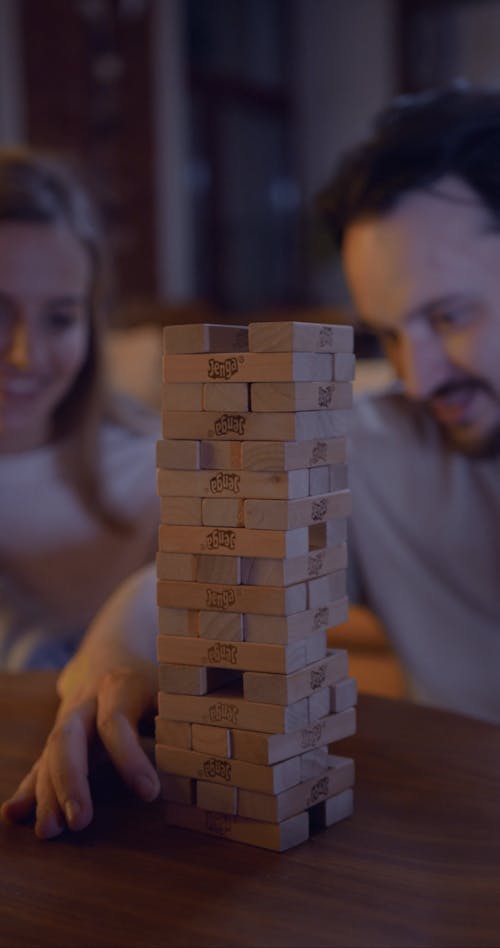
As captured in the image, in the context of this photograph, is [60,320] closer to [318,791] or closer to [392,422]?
[392,422]

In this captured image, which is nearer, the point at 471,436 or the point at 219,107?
the point at 471,436

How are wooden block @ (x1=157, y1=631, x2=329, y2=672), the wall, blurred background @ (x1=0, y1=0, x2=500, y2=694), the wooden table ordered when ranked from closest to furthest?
the wooden table, wooden block @ (x1=157, y1=631, x2=329, y2=672), blurred background @ (x1=0, y1=0, x2=500, y2=694), the wall

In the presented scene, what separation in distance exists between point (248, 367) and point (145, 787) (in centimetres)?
40

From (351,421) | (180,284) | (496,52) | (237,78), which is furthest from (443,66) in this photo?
(351,421)

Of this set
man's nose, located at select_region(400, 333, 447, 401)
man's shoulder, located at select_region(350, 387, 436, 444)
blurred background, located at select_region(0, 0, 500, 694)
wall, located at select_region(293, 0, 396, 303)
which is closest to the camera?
man's nose, located at select_region(400, 333, 447, 401)

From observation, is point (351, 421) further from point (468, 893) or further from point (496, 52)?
point (496, 52)

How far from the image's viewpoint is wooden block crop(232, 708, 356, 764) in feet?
2.83

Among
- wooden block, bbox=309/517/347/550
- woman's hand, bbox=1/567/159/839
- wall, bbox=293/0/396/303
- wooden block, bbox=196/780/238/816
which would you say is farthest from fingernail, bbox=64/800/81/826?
wall, bbox=293/0/396/303

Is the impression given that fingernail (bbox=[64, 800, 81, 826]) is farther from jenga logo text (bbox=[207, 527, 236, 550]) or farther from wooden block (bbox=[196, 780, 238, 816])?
jenga logo text (bbox=[207, 527, 236, 550])

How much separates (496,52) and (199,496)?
6.89 metres

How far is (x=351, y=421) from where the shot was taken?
6.39 ft

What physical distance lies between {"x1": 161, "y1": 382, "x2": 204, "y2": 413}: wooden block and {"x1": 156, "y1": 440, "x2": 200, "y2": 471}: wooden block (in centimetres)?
3

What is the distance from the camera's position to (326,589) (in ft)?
2.97

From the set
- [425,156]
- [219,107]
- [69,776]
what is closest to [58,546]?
[425,156]
